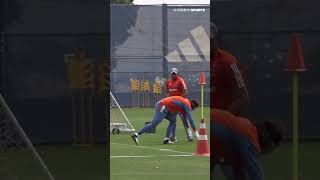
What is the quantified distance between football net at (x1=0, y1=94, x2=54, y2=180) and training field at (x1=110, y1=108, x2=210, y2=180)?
10.7 feet

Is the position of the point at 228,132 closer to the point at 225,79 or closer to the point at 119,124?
the point at 225,79

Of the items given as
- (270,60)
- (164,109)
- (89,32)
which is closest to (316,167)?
(270,60)

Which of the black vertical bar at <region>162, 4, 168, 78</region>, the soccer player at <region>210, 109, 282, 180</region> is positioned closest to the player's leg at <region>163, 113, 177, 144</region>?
the soccer player at <region>210, 109, 282, 180</region>

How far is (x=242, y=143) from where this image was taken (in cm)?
293

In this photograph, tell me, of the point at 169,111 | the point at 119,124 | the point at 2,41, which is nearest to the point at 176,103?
the point at 169,111

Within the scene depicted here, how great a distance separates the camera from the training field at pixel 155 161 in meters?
6.48

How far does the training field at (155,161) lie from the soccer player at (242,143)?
3287mm

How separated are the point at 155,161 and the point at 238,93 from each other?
4919 millimetres

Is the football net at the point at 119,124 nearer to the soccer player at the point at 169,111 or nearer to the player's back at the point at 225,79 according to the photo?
the soccer player at the point at 169,111

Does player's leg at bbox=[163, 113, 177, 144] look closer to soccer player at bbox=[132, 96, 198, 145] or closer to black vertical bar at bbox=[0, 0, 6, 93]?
soccer player at bbox=[132, 96, 198, 145]

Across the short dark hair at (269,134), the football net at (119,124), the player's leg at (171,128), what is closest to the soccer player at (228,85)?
the short dark hair at (269,134)

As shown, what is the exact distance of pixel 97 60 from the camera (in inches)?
114

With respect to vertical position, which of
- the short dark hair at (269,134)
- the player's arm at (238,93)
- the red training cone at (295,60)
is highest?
the red training cone at (295,60)

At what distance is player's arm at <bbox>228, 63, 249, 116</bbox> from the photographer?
2.88m
